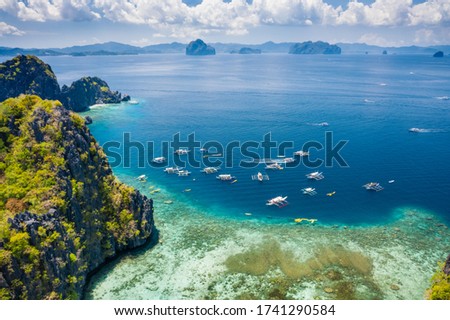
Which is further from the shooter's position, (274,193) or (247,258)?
A: (274,193)

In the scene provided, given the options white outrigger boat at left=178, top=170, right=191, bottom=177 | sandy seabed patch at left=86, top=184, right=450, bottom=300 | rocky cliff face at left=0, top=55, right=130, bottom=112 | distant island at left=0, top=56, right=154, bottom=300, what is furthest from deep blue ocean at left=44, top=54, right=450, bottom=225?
distant island at left=0, top=56, right=154, bottom=300

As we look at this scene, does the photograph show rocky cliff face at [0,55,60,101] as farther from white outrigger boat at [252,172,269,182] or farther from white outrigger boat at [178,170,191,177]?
white outrigger boat at [252,172,269,182]

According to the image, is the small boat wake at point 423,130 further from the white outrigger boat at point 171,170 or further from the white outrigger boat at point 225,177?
the white outrigger boat at point 171,170

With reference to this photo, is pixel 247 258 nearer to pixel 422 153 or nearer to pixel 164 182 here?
pixel 164 182

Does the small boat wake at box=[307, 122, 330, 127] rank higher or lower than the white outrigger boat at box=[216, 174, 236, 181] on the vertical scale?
higher
